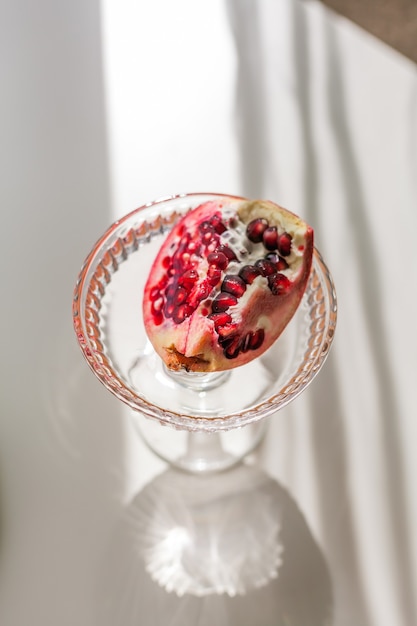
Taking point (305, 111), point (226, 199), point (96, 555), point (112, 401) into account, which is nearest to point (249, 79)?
point (305, 111)

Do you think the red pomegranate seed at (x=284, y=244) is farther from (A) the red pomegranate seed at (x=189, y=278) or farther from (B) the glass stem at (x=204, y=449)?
(B) the glass stem at (x=204, y=449)

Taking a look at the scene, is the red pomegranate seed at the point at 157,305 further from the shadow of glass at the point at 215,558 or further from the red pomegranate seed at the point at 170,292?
the shadow of glass at the point at 215,558

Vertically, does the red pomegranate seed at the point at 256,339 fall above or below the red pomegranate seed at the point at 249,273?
below

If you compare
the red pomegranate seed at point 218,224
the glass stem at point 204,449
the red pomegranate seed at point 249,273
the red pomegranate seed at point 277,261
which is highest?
the red pomegranate seed at point 218,224

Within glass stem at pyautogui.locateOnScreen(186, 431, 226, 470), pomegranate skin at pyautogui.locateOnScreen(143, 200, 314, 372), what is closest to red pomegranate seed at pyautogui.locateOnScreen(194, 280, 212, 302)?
pomegranate skin at pyautogui.locateOnScreen(143, 200, 314, 372)

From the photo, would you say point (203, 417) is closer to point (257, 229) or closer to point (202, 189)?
point (257, 229)

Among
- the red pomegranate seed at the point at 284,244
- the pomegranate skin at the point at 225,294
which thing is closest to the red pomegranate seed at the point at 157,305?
the pomegranate skin at the point at 225,294

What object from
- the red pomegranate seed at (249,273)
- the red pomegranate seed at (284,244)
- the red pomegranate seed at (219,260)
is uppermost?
the red pomegranate seed at (284,244)
